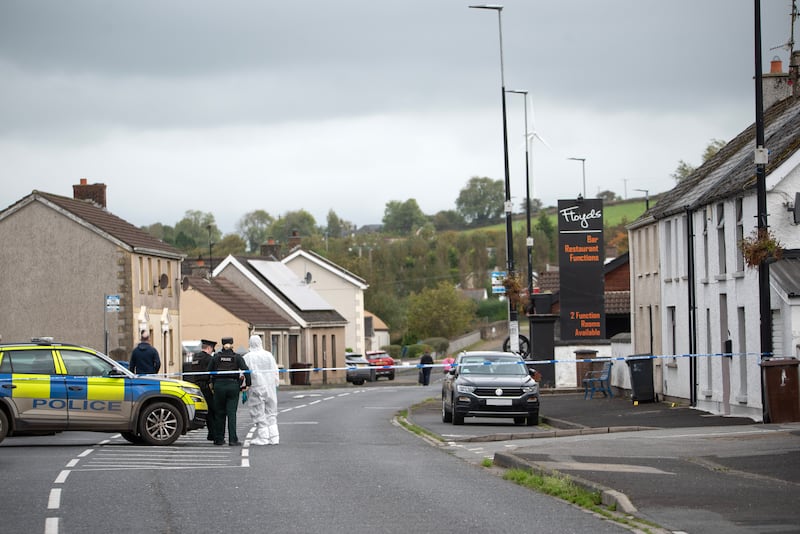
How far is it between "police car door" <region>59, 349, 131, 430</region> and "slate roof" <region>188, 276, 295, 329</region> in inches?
1800

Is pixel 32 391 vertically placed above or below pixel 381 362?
above

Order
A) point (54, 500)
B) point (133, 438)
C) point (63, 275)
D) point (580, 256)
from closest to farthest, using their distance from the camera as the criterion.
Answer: point (54, 500) < point (133, 438) < point (580, 256) < point (63, 275)

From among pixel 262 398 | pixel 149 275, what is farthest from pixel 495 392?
pixel 149 275

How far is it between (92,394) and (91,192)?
3843 cm

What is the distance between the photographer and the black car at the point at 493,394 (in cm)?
2962

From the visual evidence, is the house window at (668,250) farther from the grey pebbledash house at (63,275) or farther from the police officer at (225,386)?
the grey pebbledash house at (63,275)

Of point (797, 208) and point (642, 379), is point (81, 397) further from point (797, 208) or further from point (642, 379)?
point (642, 379)

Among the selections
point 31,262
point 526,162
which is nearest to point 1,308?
point 31,262

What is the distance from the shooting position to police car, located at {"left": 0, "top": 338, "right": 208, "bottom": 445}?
22.6 meters

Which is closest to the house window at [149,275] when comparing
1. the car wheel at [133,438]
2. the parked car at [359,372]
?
the parked car at [359,372]

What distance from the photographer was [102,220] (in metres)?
54.2

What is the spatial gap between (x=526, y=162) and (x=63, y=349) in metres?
34.3

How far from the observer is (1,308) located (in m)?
52.8

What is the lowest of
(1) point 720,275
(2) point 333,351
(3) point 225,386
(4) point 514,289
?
(2) point 333,351
